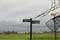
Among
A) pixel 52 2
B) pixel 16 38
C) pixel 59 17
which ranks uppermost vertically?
pixel 52 2

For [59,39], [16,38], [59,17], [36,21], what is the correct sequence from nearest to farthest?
[59,17] < [36,21] < [59,39] < [16,38]

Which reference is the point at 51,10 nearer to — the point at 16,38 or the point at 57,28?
the point at 57,28

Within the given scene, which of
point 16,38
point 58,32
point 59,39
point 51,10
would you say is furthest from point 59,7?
point 16,38

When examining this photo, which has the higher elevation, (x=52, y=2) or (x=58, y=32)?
(x=52, y=2)

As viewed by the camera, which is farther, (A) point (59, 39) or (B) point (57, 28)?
(A) point (59, 39)

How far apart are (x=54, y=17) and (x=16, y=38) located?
1010 cm

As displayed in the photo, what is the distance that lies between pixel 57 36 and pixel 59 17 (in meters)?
1.35

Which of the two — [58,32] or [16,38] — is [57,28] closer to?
[58,32]

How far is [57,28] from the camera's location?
32.1ft

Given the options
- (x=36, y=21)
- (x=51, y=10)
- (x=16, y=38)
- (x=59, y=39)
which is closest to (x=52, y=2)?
(x=51, y=10)

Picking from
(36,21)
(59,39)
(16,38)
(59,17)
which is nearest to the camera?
(59,17)

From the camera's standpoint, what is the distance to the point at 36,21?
Result: 32.3 feet

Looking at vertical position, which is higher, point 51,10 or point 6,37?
point 51,10

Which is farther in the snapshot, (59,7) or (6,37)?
(6,37)
